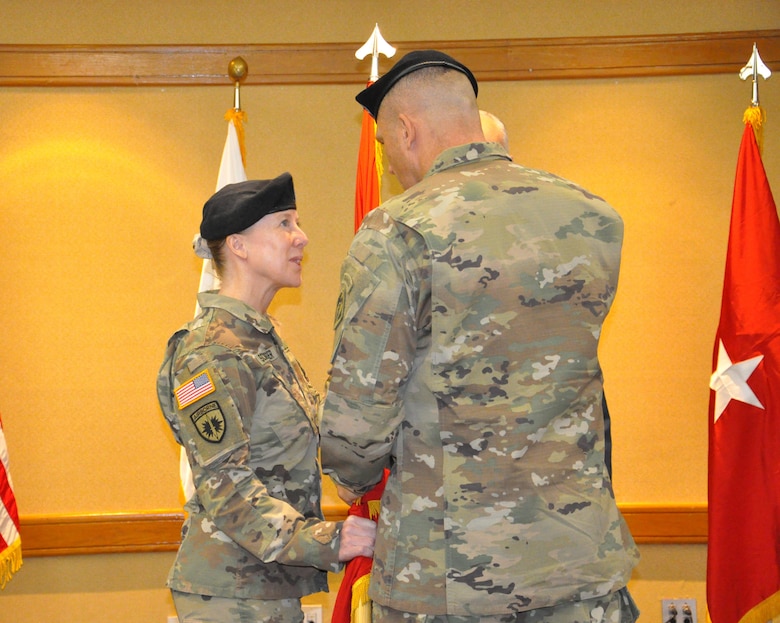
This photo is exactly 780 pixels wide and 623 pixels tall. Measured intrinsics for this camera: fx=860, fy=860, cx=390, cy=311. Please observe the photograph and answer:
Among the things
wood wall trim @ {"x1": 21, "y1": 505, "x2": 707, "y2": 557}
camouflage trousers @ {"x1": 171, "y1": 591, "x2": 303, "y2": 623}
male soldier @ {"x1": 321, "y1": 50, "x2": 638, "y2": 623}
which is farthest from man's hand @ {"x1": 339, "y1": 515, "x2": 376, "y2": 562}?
wood wall trim @ {"x1": 21, "y1": 505, "x2": 707, "y2": 557}

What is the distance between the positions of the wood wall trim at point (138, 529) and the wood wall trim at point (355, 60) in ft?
6.22

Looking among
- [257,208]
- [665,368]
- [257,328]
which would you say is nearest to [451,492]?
[257,328]

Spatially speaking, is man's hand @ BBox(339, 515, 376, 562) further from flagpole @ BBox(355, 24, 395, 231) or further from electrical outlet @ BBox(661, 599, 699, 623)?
electrical outlet @ BBox(661, 599, 699, 623)

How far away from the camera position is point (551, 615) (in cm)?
142

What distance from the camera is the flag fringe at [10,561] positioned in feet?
10.6

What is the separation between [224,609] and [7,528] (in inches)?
73.2

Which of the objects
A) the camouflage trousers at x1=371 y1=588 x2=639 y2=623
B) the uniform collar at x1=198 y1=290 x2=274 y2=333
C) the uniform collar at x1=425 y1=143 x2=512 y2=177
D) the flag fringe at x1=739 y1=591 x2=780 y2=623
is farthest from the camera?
the flag fringe at x1=739 y1=591 x2=780 y2=623

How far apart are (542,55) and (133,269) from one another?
2040 mm

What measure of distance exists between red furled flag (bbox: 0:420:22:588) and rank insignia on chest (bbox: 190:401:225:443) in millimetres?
1883

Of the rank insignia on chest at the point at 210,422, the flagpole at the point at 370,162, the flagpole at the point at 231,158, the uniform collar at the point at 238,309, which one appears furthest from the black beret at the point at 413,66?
the flagpole at the point at 231,158

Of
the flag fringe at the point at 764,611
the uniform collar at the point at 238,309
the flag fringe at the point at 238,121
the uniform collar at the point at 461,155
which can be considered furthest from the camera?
the flag fringe at the point at 238,121

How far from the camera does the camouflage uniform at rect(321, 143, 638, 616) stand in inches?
55.2

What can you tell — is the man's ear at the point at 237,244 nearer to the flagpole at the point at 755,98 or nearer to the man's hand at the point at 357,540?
the man's hand at the point at 357,540

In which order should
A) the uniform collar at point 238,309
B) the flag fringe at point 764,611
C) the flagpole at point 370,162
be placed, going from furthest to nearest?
1. the flagpole at point 370,162
2. the flag fringe at point 764,611
3. the uniform collar at point 238,309
